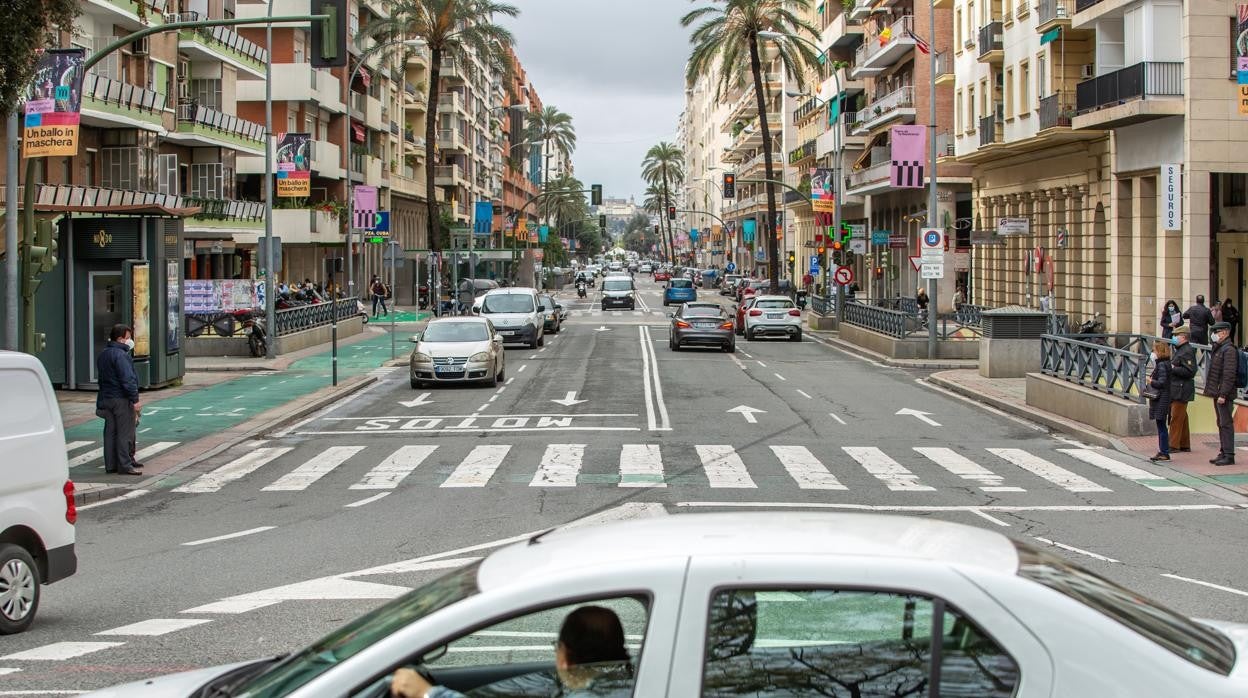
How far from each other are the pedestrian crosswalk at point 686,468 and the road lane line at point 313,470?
14 millimetres

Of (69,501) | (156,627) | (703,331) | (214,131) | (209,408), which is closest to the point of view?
(156,627)

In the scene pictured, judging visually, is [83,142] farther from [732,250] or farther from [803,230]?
[732,250]

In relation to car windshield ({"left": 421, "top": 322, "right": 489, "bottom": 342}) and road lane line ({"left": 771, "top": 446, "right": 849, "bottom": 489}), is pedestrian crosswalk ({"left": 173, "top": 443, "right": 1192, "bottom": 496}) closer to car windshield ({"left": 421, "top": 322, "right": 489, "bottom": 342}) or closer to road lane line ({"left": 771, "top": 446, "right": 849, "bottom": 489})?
road lane line ({"left": 771, "top": 446, "right": 849, "bottom": 489})

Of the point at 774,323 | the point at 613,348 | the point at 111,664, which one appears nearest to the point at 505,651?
the point at 111,664

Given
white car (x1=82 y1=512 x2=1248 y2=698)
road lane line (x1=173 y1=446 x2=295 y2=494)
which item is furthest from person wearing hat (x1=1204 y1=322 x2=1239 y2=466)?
white car (x1=82 y1=512 x2=1248 y2=698)

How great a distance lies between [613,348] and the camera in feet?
143

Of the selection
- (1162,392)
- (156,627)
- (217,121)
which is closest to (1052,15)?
(1162,392)

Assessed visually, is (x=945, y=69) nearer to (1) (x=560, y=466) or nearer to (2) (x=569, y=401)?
(2) (x=569, y=401)

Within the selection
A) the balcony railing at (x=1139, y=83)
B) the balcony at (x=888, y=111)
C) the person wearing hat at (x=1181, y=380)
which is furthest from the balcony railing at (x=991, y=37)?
the person wearing hat at (x=1181, y=380)

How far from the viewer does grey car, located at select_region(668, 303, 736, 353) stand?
42.2 m

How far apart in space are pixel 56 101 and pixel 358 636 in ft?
54.7

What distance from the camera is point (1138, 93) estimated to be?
3472cm

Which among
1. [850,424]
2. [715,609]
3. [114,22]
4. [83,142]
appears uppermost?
[114,22]

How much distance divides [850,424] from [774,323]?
24963 millimetres
